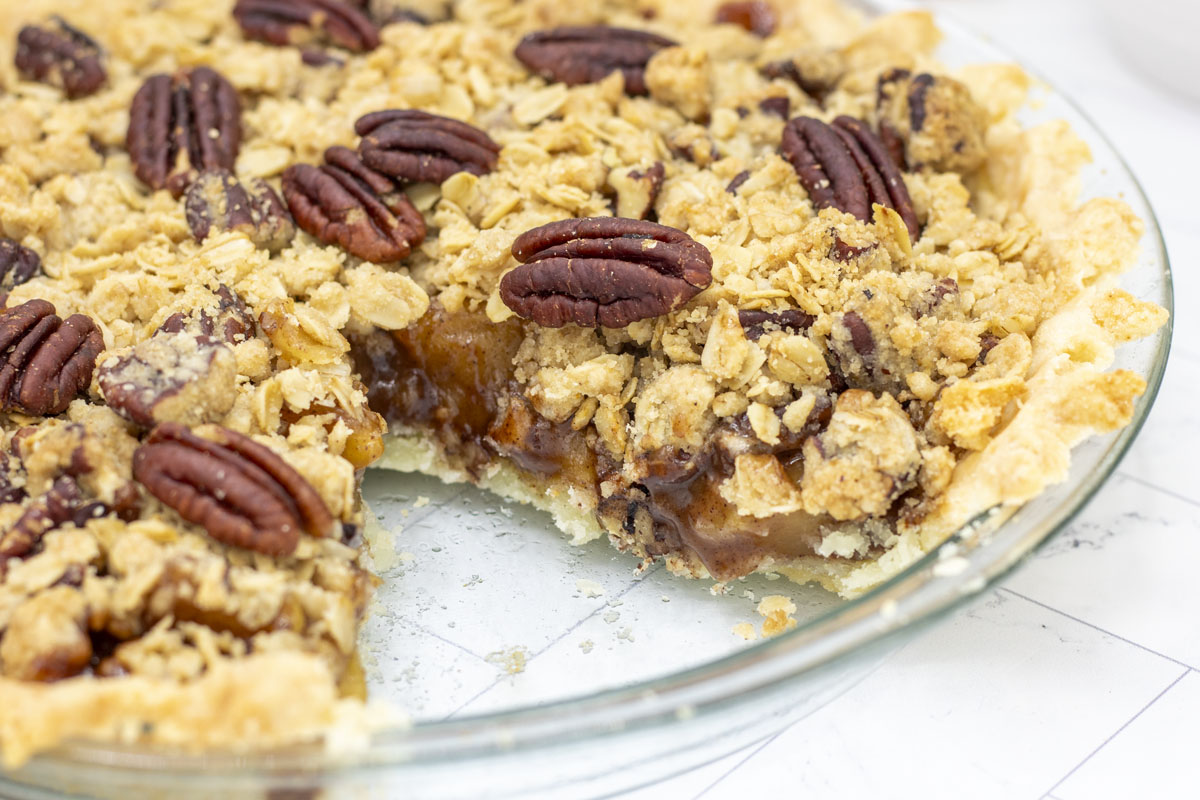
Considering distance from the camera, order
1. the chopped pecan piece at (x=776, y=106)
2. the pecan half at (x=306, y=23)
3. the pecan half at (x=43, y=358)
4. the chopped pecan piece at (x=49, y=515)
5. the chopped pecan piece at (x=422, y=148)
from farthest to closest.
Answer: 1. the pecan half at (x=306, y=23)
2. the chopped pecan piece at (x=776, y=106)
3. the chopped pecan piece at (x=422, y=148)
4. the pecan half at (x=43, y=358)
5. the chopped pecan piece at (x=49, y=515)

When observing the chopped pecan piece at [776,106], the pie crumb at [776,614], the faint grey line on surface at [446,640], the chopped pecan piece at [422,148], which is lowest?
the faint grey line on surface at [446,640]

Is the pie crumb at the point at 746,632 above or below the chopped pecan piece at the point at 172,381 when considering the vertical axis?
below

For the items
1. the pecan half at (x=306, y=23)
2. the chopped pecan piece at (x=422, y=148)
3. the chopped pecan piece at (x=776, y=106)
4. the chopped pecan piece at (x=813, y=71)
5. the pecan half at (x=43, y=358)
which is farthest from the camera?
the pecan half at (x=306, y=23)

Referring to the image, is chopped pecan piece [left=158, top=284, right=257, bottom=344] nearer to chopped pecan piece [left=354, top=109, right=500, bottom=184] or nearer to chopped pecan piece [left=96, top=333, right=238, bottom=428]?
chopped pecan piece [left=96, top=333, right=238, bottom=428]

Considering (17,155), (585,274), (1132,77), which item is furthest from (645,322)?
(1132,77)

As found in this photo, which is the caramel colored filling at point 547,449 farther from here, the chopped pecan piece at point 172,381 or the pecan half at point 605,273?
the chopped pecan piece at point 172,381

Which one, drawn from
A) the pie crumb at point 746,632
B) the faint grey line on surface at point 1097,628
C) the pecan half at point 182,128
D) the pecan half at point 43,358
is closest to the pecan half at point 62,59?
the pecan half at point 182,128
